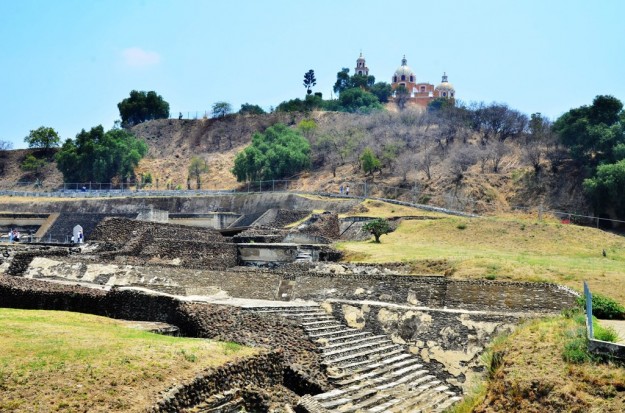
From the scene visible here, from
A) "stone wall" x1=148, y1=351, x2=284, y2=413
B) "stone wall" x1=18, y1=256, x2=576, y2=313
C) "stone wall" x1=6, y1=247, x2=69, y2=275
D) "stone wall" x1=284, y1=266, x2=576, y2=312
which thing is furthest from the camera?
"stone wall" x1=6, y1=247, x2=69, y2=275

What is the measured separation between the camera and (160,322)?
1736cm

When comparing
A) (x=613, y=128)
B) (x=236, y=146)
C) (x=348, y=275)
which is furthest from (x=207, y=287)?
(x=236, y=146)

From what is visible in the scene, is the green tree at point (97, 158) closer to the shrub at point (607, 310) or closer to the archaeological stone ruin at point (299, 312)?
the archaeological stone ruin at point (299, 312)

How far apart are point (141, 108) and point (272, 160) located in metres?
41.7

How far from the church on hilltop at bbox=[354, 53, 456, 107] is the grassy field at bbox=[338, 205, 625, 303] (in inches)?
2712

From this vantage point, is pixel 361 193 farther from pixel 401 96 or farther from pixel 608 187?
pixel 401 96

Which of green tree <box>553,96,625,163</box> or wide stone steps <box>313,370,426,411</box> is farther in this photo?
green tree <box>553,96,625,163</box>

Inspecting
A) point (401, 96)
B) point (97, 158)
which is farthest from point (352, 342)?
point (401, 96)

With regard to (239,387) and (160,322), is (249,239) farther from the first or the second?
(239,387)

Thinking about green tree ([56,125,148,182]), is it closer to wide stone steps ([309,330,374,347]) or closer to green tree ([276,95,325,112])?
green tree ([276,95,325,112])

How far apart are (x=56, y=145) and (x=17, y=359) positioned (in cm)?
8078

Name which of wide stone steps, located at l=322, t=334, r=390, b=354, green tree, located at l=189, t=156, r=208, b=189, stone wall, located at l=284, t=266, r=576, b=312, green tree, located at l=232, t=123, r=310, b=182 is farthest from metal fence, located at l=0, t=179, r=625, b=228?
wide stone steps, located at l=322, t=334, r=390, b=354

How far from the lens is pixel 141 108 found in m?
98.4

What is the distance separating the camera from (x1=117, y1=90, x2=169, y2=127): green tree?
98188 mm
